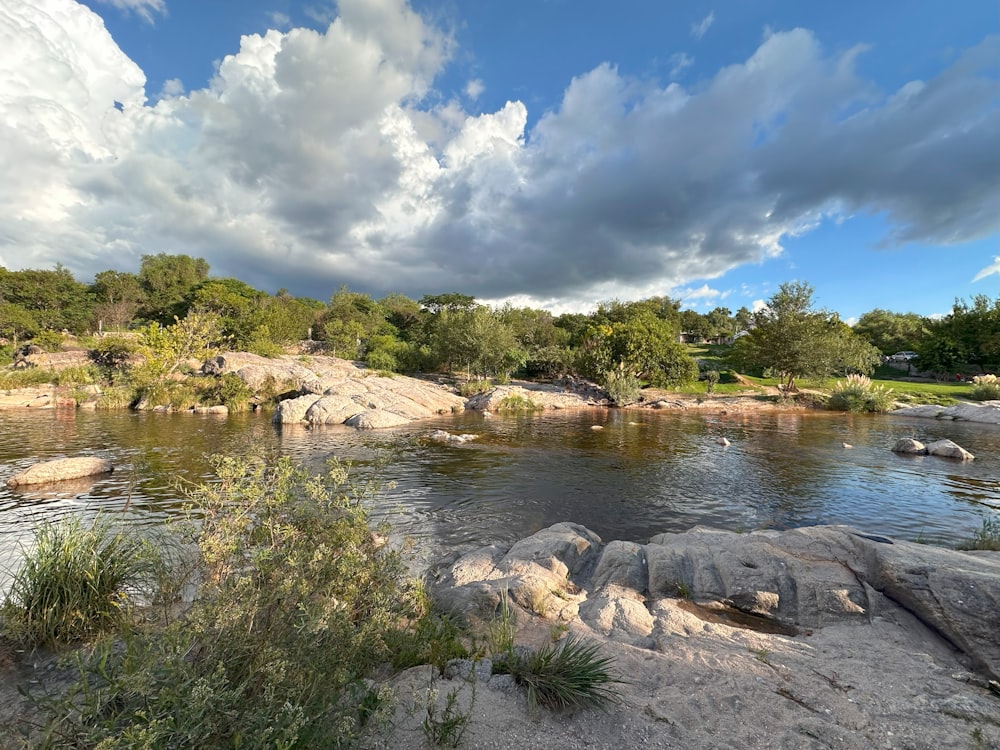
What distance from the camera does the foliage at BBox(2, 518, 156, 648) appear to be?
5289mm

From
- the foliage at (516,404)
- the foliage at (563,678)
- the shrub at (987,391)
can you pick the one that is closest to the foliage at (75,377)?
the foliage at (516,404)

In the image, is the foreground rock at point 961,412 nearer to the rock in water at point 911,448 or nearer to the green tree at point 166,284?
the rock in water at point 911,448

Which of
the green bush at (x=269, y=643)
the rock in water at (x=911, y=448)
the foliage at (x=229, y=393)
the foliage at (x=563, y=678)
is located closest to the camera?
the green bush at (x=269, y=643)

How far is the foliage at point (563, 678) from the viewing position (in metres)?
4.38

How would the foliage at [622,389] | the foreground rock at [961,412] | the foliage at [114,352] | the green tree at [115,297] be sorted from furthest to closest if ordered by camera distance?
the green tree at [115,297] → the foliage at [114,352] → the foliage at [622,389] → the foreground rock at [961,412]

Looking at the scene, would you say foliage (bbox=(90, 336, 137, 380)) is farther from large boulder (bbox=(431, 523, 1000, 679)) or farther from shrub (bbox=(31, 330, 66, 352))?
large boulder (bbox=(431, 523, 1000, 679))

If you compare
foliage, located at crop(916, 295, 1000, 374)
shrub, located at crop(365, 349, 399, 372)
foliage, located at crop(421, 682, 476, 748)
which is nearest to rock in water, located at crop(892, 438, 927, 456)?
foliage, located at crop(421, 682, 476, 748)

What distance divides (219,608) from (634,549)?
26.9ft

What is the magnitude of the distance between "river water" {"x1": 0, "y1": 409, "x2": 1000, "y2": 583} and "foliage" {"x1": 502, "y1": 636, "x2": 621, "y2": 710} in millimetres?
3221

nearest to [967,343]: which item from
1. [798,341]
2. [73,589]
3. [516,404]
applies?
[798,341]

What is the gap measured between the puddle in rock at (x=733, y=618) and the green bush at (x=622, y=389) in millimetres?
38767

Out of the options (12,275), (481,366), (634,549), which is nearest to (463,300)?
(481,366)

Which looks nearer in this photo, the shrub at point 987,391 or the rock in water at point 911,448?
the rock in water at point 911,448

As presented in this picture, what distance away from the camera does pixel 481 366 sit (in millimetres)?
53812
